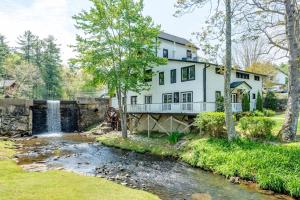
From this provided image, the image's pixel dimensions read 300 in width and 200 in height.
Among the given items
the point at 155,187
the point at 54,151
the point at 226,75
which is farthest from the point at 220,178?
the point at 54,151

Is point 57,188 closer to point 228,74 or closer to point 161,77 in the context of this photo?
point 228,74

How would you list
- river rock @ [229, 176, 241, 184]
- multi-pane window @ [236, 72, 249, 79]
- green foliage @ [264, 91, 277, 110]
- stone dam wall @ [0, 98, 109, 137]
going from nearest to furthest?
river rock @ [229, 176, 241, 184] → multi-pane window @ [236, 72, 249, 79] → stone dam wall @ [0, 98, 109, 137] → green foliage @ [264, 91, 277, 110]

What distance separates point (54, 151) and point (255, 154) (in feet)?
47.0

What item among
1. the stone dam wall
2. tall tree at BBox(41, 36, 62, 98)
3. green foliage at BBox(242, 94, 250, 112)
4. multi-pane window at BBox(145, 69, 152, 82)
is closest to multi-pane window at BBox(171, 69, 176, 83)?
multi-pane window at BBox(145, 69, 152, 82)

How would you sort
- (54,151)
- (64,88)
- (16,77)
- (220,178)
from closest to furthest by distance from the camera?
(220,178), (54,151), (16,77), (64,88)

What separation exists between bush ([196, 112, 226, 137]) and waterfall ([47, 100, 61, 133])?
868 inches

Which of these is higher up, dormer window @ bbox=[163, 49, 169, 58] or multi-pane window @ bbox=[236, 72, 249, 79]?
dormer window @ bbox=[163, 49, 169, 58]

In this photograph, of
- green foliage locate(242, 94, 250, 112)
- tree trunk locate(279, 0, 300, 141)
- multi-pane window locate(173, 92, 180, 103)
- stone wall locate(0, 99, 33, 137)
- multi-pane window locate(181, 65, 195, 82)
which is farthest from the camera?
stone wall locate(0, 99, 33, 137)

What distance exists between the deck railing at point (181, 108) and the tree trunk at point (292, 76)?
6397mm

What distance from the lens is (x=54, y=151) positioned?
63.2ft

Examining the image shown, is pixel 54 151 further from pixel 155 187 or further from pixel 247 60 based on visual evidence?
pixel 247 60

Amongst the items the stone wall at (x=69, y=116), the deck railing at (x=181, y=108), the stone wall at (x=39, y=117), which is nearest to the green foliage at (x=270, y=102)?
the deck railing at (x=181, y=108)

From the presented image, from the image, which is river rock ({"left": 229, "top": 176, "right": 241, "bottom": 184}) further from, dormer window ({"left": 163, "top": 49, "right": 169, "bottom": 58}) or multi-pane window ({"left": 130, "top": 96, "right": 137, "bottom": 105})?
dormer window ({"left": 163, "top": 49, "right": 169, "bottom": 58})

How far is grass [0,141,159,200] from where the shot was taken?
307 inches
